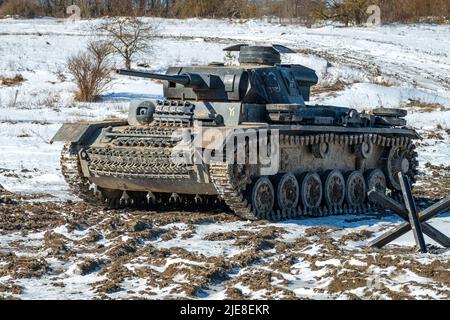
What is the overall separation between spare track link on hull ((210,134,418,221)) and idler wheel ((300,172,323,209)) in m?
0.10

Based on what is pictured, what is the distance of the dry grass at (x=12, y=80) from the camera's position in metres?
28.6

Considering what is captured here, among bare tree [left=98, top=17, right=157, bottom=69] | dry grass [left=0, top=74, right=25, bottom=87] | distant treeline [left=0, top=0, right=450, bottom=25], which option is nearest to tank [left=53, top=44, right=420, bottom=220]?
dry grass [left=0, top=74, right=25, bottom=87]

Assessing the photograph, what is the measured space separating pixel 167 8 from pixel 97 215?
39059 mm

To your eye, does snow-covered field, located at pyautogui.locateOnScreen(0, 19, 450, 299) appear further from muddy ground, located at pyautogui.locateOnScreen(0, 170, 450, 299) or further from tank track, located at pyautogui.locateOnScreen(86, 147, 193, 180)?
tank track, located at pyautogui.locateOnScreen(86, 147, 193, 180)

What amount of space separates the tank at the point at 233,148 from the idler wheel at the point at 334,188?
2 centimetres

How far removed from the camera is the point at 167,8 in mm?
51750

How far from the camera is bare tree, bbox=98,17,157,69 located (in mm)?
32094

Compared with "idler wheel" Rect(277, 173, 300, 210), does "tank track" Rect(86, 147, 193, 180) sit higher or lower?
higher

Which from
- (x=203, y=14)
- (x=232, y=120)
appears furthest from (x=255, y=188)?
(x=203, y=14)

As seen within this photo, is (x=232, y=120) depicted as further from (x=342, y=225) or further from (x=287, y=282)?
(x=287, y=282)

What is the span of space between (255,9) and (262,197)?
125ft

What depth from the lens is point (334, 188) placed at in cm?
1497

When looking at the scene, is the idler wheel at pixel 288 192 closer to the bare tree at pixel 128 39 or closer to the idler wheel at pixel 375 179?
the idler wheel at pixel 375 179
